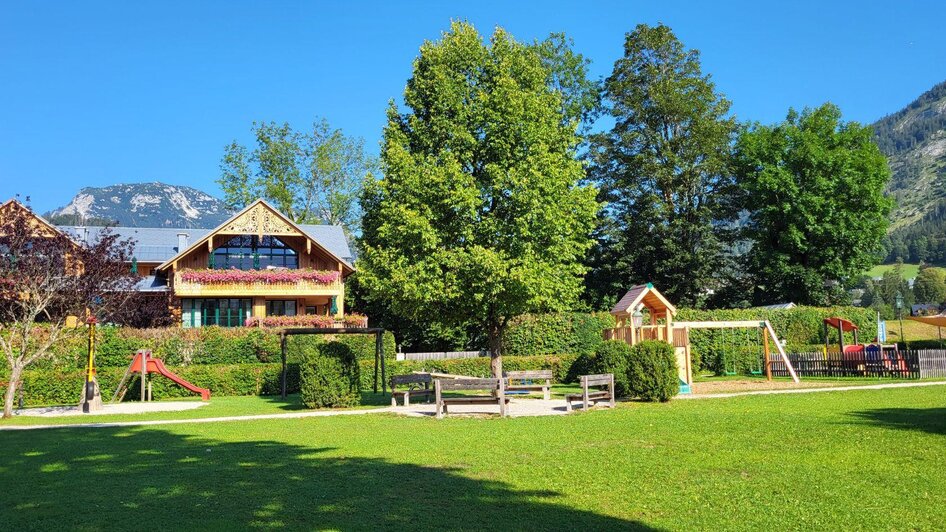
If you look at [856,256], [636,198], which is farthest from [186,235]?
[856,256]

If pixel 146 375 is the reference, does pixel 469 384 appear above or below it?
below

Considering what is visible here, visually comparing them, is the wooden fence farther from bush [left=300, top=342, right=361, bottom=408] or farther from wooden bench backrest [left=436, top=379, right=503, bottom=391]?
bush [left=300, top=342, right=361, bottom=408]

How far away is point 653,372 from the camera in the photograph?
2034cm

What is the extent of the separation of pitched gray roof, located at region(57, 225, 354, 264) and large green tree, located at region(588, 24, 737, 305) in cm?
1697

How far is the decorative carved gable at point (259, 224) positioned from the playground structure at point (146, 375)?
50.1ft

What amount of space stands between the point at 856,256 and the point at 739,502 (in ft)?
151

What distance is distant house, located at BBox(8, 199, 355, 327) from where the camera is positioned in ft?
139

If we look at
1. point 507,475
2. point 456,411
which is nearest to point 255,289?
point 456,411

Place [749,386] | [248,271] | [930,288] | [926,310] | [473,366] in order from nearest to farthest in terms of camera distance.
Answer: [749,386] < [473,366] < [248,271] < [926,310] < [930,288]

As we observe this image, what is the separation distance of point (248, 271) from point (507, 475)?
36.1m

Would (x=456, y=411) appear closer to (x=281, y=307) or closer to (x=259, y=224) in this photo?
(x=259, y=224)

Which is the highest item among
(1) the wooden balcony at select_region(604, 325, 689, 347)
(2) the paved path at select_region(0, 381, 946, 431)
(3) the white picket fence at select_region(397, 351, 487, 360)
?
(1) the wooden balcony at select_region(604, 325, 689, 347)

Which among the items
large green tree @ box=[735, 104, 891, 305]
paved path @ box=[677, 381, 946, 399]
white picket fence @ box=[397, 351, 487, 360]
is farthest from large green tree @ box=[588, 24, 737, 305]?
paved path @ box=[677, 381, 946, 399]

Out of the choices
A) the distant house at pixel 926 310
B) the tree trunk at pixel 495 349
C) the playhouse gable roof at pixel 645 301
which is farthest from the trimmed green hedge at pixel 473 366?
the distant house at pixel 926 310
